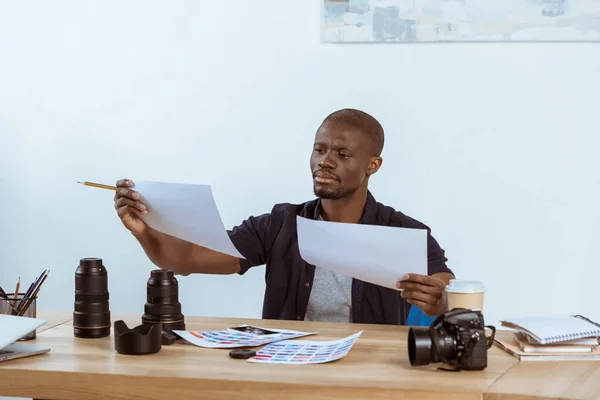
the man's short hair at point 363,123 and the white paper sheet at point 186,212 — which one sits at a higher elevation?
the man's short hair at point 363,123

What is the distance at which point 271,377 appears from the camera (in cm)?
140

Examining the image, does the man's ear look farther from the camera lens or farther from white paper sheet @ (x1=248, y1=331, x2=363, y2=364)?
the camera lens

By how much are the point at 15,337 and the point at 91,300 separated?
0.23 m

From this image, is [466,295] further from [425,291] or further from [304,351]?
[304,351]

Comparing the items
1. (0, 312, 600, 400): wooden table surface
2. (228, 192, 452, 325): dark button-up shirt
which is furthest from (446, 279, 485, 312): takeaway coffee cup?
(228, 192, 452, 325): dark button-up shirt

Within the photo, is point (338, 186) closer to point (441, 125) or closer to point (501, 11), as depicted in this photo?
point (441, 125)

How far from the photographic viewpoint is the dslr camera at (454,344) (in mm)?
1457

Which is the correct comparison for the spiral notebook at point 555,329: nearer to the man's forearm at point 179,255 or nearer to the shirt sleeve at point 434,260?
the shirt sleeve at point 434,260

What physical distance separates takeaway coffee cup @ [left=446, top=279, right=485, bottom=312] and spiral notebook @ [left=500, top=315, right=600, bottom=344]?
0.10 meters

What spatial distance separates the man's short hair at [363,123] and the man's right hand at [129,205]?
0.74 meters

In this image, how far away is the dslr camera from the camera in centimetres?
146

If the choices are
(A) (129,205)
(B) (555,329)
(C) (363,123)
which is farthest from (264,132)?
(B) (555,329)

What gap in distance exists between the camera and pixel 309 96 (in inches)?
119

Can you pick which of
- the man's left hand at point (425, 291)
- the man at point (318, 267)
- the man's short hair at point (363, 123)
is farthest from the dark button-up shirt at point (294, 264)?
the man's left hand at point (425, 291)
